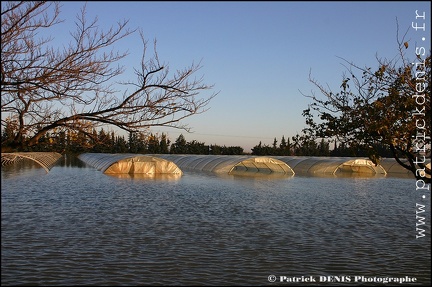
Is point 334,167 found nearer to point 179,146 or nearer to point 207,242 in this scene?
point 207,242

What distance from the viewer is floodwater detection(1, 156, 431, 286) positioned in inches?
338

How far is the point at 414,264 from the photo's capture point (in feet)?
31.2

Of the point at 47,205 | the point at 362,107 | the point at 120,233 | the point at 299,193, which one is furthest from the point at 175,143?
the point at 362,107

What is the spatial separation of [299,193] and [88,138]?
17516mm

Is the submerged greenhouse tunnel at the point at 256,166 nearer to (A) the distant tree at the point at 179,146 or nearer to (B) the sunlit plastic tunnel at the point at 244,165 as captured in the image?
(B) the sunlit plastic tunnel at the point at 244,165

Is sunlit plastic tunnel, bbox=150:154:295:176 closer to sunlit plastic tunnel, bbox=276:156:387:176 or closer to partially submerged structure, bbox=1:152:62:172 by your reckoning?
sunlit plastic tunnel, bbox=276:156:387:176

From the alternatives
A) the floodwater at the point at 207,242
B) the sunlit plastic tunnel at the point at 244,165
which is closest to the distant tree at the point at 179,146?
the sunlit plastic tunnel at the point at 244,165

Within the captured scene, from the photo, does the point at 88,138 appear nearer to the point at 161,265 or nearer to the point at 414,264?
the point at 161,265

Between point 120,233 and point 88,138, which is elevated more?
point 88,138

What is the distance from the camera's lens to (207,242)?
11055 mm

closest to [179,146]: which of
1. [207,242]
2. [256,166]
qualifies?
[256,166]

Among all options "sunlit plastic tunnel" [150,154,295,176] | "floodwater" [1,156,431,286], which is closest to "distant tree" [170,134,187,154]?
"sunlit plastic tunnel" [150,154,295,176]

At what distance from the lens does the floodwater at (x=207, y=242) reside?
8578 mm

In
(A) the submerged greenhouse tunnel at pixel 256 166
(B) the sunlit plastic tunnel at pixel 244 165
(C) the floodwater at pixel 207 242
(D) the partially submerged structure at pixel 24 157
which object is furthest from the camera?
(B) the sunlit plastic tunnel at pixel 244 165
